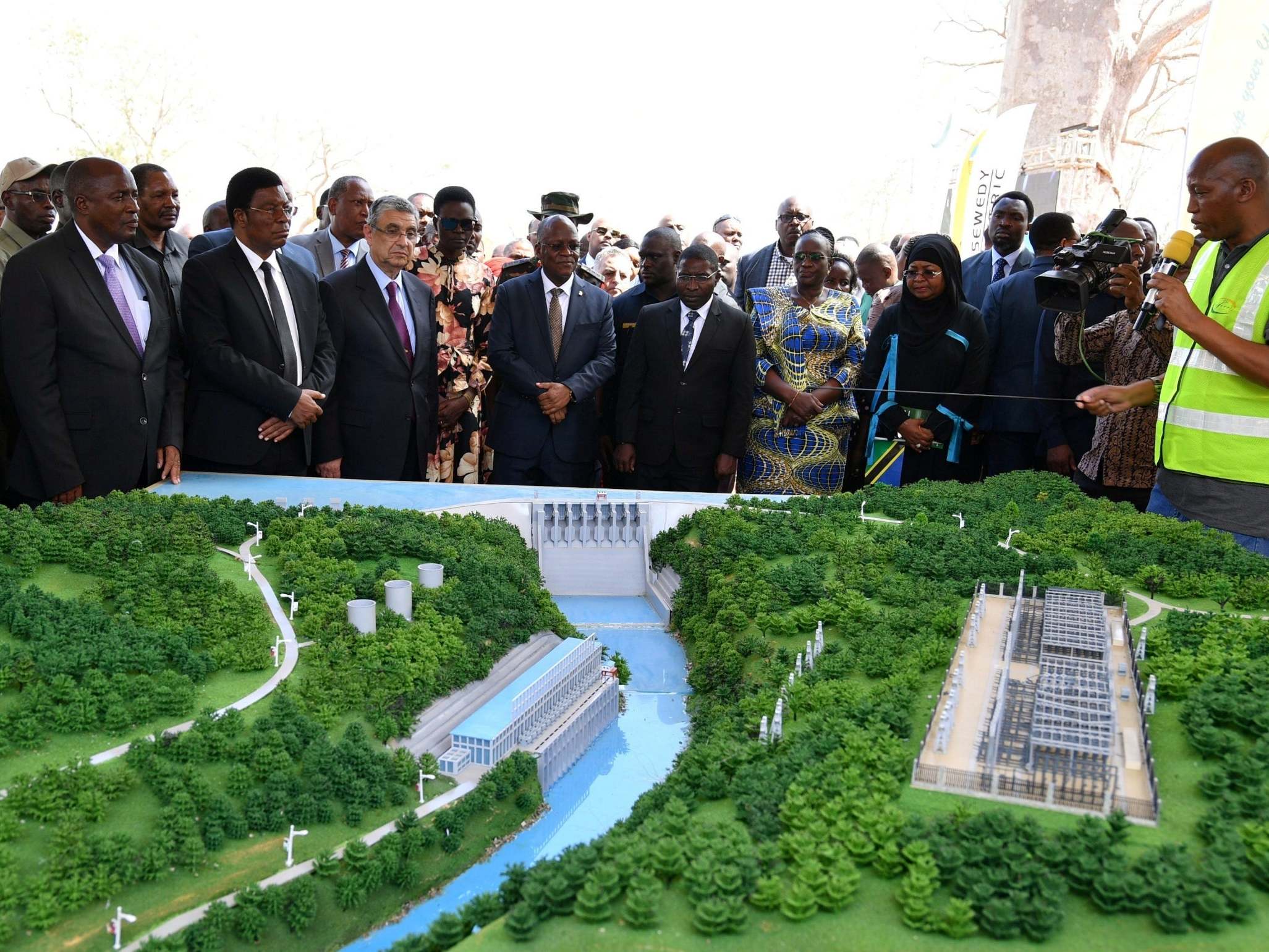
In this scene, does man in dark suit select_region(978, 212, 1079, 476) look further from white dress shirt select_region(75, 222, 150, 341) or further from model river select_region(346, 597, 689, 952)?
white dress shirt select_region(75, 222, 150, 341)

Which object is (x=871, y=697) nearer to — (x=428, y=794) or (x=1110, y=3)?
(x=428, y=794)

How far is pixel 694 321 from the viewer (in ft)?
36.3

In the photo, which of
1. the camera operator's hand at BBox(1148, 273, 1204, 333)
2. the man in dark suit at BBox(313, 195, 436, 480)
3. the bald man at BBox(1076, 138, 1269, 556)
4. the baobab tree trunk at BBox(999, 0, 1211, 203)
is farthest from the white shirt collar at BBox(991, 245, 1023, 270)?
the baobab tree trunk at BBox(999, 0, 1211, 203)

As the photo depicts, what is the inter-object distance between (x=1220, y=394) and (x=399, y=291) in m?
7.22

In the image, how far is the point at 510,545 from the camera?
942 centimetres

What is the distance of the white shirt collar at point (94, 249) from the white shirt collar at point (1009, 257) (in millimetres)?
9449

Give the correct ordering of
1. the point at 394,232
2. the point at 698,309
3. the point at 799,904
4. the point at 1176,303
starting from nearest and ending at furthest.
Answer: the point at 799,904
the point at 1176,303
the point at 394,232
the point at 698,309

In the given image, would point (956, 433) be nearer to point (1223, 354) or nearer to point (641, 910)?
point (1223, 354)

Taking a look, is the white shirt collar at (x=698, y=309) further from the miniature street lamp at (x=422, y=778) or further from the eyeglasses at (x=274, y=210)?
the miniature street lamp at (x=422, y=778)

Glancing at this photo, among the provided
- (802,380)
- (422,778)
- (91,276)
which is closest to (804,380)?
(802,380)

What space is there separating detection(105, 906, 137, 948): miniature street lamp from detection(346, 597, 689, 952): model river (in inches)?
39.3

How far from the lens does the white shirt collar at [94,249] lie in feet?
29.5

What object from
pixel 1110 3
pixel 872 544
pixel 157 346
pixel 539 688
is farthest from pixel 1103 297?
pixel 1110 3

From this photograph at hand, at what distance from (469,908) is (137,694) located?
283cm
